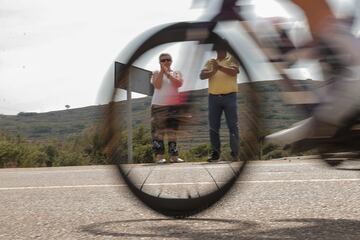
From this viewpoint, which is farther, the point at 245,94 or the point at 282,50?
the point at 245,94

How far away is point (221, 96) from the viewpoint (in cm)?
401

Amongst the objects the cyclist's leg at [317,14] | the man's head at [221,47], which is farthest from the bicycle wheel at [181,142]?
the cyclist's leg at [317,14]

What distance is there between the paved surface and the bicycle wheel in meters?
0.08

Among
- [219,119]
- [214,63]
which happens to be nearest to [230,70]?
[214,63]

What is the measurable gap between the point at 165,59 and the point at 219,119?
43 cm

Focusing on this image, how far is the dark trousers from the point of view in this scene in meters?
4.04

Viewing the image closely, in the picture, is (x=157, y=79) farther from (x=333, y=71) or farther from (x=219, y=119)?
(x=333, y=71)

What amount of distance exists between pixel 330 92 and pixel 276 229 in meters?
0.72

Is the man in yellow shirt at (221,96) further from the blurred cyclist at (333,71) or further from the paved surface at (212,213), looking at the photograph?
the blurred cyclist at (333,71)

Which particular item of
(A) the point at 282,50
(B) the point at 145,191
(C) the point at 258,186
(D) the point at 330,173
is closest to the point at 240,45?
(A) the point at 282,50

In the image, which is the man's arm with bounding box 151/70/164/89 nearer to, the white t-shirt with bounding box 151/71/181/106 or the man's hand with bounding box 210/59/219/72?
the white t-shirt with bounding box 151/71/181/106

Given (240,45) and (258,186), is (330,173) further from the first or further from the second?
(240,45)

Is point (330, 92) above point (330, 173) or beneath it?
above

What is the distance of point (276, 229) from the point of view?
12.0 ft
